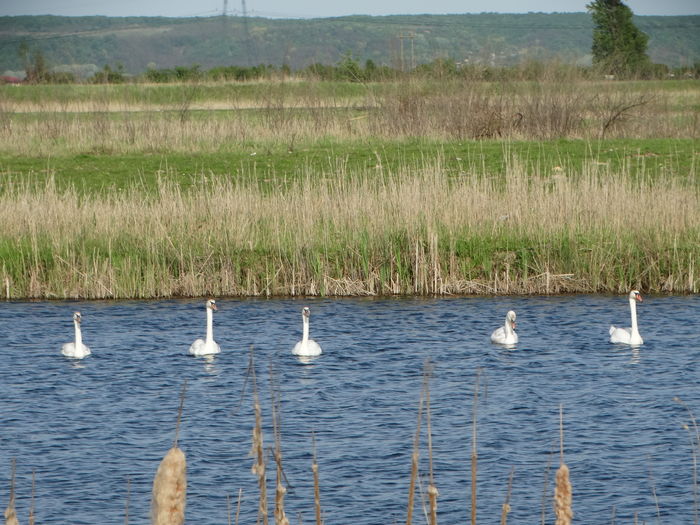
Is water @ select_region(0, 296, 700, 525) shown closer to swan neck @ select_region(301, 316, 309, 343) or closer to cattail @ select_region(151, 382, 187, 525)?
swan neck @ select_region(301, 316, 309, 343)

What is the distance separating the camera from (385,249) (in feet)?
57.7

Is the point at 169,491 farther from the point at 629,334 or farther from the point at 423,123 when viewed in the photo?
the point at 423,123

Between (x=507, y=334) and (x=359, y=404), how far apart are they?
302 centimetres

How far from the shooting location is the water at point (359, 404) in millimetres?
9680

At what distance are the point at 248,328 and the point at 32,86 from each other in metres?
44.0

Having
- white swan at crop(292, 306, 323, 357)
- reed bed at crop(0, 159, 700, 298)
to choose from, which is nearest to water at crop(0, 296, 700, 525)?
white swan at crop(292, 306, 323, 357)

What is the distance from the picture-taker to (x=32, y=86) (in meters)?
Answer: 56.5

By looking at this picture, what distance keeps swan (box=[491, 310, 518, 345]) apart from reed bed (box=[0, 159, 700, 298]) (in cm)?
275

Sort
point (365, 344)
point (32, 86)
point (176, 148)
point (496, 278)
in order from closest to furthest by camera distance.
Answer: point (365, 344)
point (496, 278)
point (176, 148)
point (32, 86)

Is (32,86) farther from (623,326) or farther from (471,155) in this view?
(623,326)

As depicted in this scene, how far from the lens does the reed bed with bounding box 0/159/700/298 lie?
1758 cm

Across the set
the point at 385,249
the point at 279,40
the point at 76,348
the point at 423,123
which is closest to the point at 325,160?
A: the point at 423,123

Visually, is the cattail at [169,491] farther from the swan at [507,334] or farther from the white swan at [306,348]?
the swan at [507,334]

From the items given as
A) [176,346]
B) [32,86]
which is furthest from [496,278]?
[32,86]
